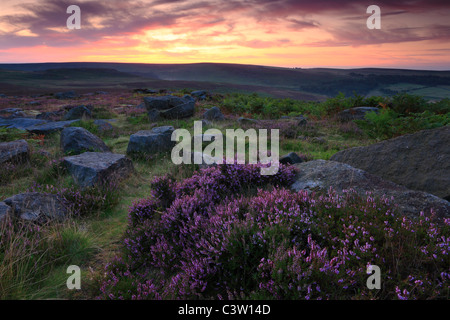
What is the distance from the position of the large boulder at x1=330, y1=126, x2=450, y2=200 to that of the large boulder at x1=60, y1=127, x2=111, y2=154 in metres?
7.74

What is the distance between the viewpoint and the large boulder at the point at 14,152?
7609 mm

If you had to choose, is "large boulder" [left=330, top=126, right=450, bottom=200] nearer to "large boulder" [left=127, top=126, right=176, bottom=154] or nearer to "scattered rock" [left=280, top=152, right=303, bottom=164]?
"scattered rock" [left=280, top=152, right=303, bottom=164]

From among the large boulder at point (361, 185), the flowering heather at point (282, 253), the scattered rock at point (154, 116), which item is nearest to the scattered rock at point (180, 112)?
the scattered rock at point (154, 116)

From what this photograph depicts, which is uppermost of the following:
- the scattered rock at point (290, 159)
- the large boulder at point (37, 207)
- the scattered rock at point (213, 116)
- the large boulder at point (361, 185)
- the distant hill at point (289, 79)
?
the distant hill at point (289, 79)

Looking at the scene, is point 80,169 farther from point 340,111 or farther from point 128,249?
point 340,111

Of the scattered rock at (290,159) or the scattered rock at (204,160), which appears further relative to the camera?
the scattered rock at (290,159)

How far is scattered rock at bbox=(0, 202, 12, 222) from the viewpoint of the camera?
3923mm

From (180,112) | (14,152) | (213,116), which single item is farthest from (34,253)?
(180,112)

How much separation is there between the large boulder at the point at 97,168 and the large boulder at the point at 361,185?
4266 millimetres

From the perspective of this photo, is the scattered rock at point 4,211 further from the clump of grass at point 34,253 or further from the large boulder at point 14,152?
the large boulder at point 14,152

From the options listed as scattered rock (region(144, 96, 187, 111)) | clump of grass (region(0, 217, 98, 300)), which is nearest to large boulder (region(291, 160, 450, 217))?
clump of grass (region(0, 217, 98, 300))

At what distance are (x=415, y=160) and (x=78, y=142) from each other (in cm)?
921

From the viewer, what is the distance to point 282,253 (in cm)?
275

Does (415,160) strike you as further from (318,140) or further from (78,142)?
(78,142)
